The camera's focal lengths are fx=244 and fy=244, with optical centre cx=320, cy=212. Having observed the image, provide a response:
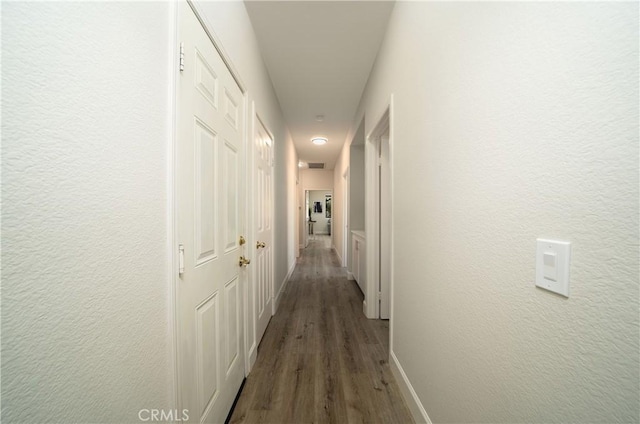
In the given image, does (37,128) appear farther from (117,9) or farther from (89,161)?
(117,9)

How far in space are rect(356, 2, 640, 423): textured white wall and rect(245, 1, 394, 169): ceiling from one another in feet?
2.46

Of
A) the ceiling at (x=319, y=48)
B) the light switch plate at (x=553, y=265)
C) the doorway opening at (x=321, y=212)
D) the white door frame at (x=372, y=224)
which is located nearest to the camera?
the light switch plate at (x=553, y=265)

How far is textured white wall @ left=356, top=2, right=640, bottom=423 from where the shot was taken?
0.48 meters

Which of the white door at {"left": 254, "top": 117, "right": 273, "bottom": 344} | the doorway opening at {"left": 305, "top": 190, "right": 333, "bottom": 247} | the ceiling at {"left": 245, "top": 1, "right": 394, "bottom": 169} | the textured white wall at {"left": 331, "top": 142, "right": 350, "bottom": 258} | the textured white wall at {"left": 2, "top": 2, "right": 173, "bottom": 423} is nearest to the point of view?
the textured white wall at {"left": 2, "top": 2, "right": 173, "bottom": 423}

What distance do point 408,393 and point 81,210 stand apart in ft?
6.01

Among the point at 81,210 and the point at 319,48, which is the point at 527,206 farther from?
the point at 319,48

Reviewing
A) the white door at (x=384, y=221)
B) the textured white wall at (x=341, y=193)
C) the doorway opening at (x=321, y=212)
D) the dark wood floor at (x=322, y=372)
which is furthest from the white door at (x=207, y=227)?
the doorway opening at (x=321, y=212)

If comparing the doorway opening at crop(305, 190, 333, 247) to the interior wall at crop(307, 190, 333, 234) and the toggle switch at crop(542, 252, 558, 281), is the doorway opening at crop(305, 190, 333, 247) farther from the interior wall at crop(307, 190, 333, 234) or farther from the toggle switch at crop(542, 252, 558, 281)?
the toggle switch at crop(542, 252, 558, 281)

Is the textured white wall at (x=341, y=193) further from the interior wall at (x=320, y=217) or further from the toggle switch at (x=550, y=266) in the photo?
the interior wall at (x=320, y=217)

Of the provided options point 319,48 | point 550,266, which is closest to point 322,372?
point 550,266

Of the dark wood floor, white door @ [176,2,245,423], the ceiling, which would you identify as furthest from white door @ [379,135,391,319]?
white door @ [176,2,245,423]
